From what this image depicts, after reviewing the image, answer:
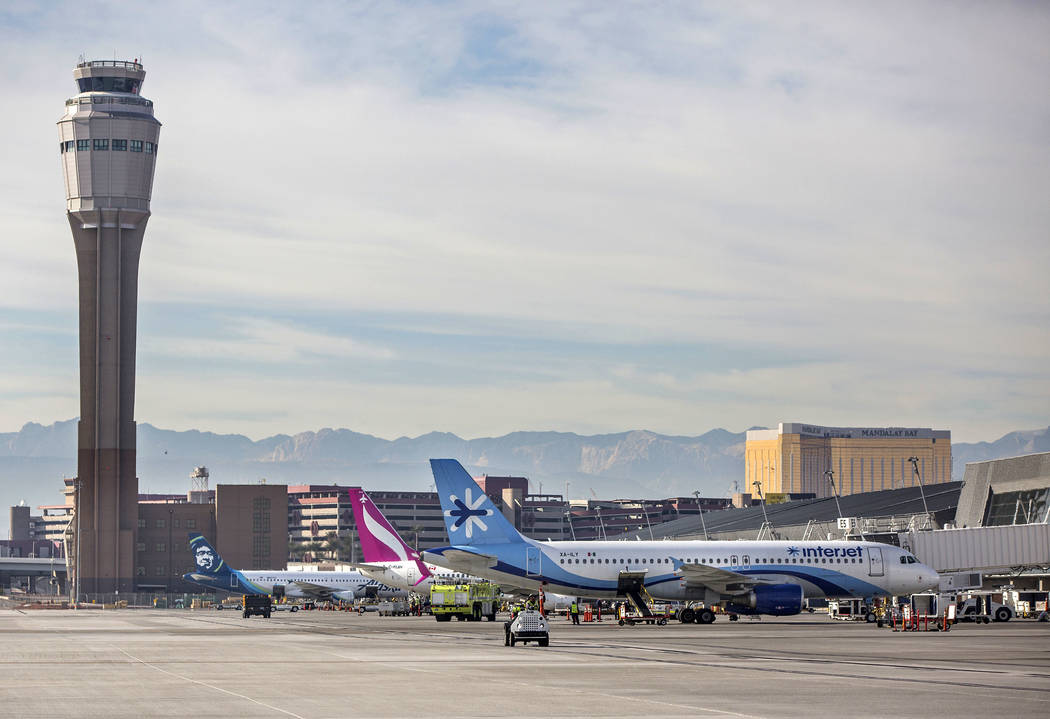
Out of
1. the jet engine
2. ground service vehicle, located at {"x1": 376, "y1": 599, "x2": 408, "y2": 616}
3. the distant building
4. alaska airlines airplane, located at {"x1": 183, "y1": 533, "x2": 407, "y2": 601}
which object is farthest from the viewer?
alaska airlines airplane, located at {"x1": 183, "y1": 533, "x2": 407, "y2": 601}

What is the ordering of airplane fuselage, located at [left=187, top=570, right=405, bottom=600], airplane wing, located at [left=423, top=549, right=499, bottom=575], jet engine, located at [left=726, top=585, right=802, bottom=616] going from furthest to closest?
airplane fuselage, located at [left=187, top=570, right=405, bottom=600] < jet engine, located at [left=726, top=585, right=802, bottom=616] < airplane wing, located at [left=423, top=549, right=499, bottom=575]

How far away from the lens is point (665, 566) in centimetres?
8100

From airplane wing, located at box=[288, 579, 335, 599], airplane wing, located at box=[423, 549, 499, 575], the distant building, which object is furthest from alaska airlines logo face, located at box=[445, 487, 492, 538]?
airplane wing, located at box=[288, 579, 335, 599]

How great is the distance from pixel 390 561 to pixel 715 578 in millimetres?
42912

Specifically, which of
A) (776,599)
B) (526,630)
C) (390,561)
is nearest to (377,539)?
(390,561)

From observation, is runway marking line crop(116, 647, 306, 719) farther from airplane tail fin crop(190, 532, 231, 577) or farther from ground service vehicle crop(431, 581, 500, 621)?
airplane tail fin crop(190, 532, 231, 577)

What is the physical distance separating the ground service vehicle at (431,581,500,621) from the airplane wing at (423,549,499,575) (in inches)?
379

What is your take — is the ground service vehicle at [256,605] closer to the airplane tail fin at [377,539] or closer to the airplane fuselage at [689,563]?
the airplane tail fin at [377,539]

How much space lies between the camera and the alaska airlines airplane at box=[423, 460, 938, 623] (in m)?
78.9

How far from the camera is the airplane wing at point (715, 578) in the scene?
3083 inches

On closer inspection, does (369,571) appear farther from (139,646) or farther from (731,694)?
(731,694)

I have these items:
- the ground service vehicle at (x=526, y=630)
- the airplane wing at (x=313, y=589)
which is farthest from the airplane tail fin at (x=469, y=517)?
the airplane wing at (x=313, y=589)

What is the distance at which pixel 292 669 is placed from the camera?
42906 millimetres

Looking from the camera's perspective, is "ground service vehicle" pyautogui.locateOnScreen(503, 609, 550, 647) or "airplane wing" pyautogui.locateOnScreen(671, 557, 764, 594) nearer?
"ground service vehicle" pyautogui.locateOnScreen(503, 609, 550, 647)
